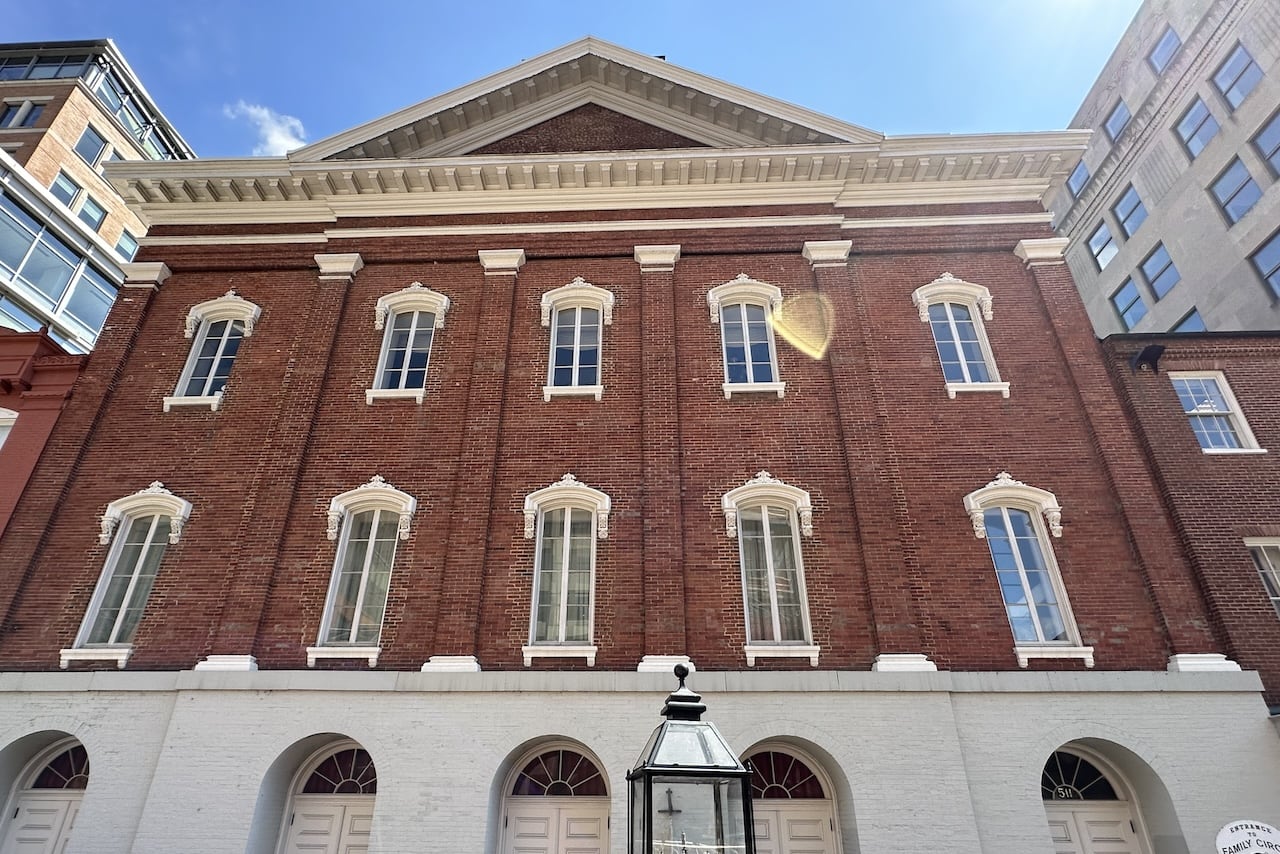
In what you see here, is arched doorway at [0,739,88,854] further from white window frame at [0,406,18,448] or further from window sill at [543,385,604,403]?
window sill at [543,385,604,403]

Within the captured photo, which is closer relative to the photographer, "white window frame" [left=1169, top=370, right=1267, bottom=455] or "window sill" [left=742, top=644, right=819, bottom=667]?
"window sill" [left=742, top=644, right=819, bottom=667]

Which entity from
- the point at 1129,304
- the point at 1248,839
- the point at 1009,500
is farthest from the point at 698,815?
the point at 1129,304

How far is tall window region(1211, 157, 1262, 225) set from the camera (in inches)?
781

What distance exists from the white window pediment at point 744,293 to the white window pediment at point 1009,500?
4880 millimetres

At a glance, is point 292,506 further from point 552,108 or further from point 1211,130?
point 1211,130

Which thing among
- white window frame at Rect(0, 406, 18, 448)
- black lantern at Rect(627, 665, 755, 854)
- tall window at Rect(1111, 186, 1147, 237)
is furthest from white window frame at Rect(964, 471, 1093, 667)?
tall window at Rect(1111, 186, 1147, 237)

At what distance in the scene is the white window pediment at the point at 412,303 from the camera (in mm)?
13914

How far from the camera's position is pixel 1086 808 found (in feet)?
33.0

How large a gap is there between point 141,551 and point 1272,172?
2772 centimetres

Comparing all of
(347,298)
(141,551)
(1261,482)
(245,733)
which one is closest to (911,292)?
(1261,482)

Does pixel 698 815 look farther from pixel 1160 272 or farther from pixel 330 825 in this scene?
pixel 1160 272

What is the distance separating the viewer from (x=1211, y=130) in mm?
21391

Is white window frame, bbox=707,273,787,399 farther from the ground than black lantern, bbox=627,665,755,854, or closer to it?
farther from the ground

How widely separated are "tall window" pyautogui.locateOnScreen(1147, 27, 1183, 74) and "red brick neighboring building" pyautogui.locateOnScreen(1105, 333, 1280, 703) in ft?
49.8
